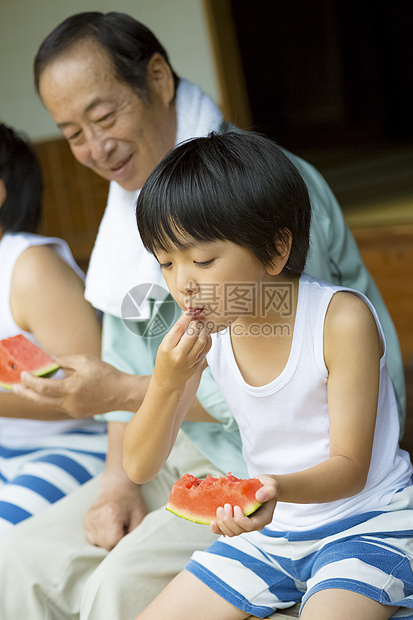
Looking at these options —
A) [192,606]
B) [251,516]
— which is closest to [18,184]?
[192,606]

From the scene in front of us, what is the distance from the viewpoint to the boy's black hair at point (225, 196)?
1.23m

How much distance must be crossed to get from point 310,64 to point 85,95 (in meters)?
7.25

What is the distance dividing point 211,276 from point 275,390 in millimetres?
260

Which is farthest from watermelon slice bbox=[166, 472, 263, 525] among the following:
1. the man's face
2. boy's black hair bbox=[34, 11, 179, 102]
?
boy's black hair bbox=[34, 11, 179, 102]

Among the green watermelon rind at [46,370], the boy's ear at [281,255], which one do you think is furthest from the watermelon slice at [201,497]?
the green watermelon rind at [46,370]

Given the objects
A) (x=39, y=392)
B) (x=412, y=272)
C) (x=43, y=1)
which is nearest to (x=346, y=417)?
(x=39, y=392)

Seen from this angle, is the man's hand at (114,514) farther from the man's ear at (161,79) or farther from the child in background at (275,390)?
the man's ear at (161,79)

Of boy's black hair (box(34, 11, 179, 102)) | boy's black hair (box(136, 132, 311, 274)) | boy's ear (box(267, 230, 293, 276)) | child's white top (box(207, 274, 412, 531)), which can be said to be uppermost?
boy's black hair (box(34, 11, 179, 102))

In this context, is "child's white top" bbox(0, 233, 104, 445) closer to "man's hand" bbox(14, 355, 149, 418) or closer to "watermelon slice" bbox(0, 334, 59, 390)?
"watermelon slice" bbox(0, 334, 59, 390)

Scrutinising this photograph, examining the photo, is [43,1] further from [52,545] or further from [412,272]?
[52,545]

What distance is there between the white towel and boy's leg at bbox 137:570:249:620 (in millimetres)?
701

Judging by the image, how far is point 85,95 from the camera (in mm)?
1742

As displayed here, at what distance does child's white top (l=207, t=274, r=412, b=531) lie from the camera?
133cm

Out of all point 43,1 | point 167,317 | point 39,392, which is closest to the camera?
point 39,392
